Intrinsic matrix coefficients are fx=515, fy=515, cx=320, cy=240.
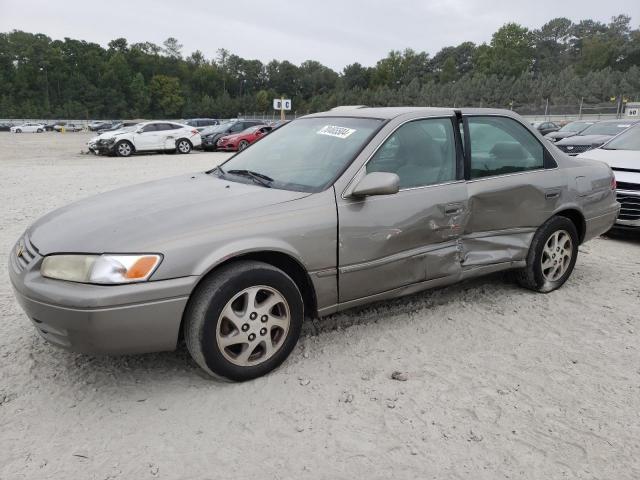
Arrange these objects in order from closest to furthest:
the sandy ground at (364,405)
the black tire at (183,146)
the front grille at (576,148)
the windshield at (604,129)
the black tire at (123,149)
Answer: the sandy ground at (364,405) < the front grille at (576,148) < the windshield at (604,129) < the black tire at (123,149) < the black tire at (183,146)

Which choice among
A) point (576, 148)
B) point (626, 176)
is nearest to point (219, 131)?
point (576, 148)

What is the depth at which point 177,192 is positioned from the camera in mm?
3404

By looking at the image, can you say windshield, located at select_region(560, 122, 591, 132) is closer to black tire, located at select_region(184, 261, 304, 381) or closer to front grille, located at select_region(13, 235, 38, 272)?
black tire, located at select_region(184, 261, 304, 381)

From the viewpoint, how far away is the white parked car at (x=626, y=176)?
245 inches

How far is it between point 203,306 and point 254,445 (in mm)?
733

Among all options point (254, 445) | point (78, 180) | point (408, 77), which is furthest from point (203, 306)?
point (408, 77)

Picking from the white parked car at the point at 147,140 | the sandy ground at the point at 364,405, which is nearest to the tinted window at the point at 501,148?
the sandy ground at the point at 364,405

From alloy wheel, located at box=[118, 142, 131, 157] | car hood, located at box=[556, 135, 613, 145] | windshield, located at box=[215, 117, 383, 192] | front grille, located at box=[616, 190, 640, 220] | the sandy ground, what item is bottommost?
the sandy ground

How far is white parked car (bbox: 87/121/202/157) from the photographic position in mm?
19516

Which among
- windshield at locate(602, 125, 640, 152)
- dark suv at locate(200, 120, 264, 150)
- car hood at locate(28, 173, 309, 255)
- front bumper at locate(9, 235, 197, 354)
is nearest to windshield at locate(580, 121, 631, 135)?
windshield at locate(602, 125, 640, 152)

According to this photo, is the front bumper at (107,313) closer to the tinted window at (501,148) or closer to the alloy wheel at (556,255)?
the tinted window at (501,148)

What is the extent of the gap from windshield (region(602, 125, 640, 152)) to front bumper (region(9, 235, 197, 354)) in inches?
272

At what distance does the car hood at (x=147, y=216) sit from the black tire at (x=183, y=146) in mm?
18659

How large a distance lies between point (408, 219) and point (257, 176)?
1.08 meters
